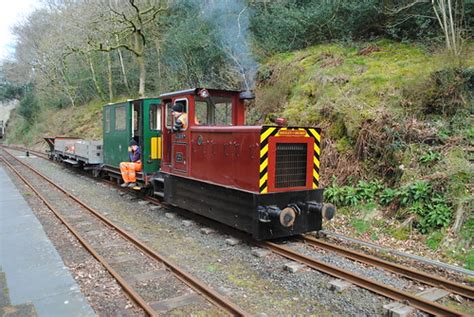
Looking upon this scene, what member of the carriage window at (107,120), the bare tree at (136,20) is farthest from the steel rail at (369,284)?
the bare tree at (136,20)

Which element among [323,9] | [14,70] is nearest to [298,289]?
[323,9]

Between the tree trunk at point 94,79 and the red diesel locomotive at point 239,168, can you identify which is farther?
the tree trunk at point 94,79

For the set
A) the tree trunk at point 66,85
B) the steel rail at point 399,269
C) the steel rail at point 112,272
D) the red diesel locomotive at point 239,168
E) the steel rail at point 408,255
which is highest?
the tree trunk at point 66,85

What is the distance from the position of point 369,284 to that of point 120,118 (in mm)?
8664

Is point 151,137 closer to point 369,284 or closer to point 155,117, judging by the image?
point 155,117

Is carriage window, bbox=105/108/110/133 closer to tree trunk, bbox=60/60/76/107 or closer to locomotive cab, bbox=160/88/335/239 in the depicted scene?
locomotive cab, bbox=160/88/335/239

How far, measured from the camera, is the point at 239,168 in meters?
6.67

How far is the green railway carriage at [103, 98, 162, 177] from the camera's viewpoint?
9.91 metres

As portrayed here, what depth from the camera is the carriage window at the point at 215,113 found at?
8062mm

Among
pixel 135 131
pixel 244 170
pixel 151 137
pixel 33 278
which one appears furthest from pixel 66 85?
pixel 33 278

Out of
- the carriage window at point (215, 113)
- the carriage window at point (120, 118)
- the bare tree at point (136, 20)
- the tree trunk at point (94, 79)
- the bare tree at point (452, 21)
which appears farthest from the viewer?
the tree trunk at point (94, 79)

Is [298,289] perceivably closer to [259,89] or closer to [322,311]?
[322,311]

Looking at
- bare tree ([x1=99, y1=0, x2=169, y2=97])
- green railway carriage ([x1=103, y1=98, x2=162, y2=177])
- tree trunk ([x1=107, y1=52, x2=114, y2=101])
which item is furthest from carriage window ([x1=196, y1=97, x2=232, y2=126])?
tree trunk ([x1=107, y1=52, x2=114, y2=101])

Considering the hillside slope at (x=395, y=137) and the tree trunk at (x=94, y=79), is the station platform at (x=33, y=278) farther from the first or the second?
the tree trunk at (x=94, y=79)
